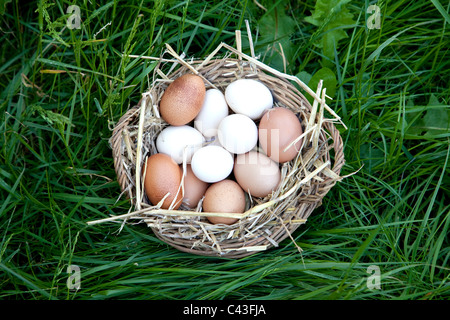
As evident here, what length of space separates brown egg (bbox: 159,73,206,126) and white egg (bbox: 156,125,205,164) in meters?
0.03

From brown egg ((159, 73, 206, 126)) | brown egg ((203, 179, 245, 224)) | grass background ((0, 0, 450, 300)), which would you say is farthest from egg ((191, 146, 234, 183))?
grass background ((0, 0, 450, 300))

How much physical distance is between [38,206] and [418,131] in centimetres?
A: 154

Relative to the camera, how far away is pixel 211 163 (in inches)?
58.8

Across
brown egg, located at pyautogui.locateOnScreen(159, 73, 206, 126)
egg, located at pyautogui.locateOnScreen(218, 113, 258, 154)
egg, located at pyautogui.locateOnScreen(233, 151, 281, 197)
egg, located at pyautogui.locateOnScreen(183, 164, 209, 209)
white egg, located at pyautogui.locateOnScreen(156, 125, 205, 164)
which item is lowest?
egg, located at pyautogui.locateOnScreen(183, 164, 209, 209)

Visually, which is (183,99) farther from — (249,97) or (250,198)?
(250,198)

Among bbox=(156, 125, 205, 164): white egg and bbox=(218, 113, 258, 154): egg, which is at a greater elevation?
bbox=(218, 113, 258, 154): egg

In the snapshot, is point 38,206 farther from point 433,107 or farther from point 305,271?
point 433,107

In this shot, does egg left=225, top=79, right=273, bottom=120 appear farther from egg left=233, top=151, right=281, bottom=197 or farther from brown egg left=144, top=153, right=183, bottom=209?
brown egg left=144, top=153, right=183, bottom=209

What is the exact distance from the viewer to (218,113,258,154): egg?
1.51 meters

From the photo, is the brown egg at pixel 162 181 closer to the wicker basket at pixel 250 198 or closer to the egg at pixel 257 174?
the wicker basket at pixel 250 198

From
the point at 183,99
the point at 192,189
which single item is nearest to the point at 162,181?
the point at 192,189

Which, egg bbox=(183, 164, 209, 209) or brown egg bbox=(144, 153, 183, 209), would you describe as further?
egg bbox=(183, 164, 209, 209)

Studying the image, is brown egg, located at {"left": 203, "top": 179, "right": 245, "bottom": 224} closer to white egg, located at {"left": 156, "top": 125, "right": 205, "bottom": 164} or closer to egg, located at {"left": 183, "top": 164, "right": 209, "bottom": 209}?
egg, located at {"left": 183, "top": 164, "right": 209, "bottom": 209}

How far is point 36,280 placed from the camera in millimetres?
1472
